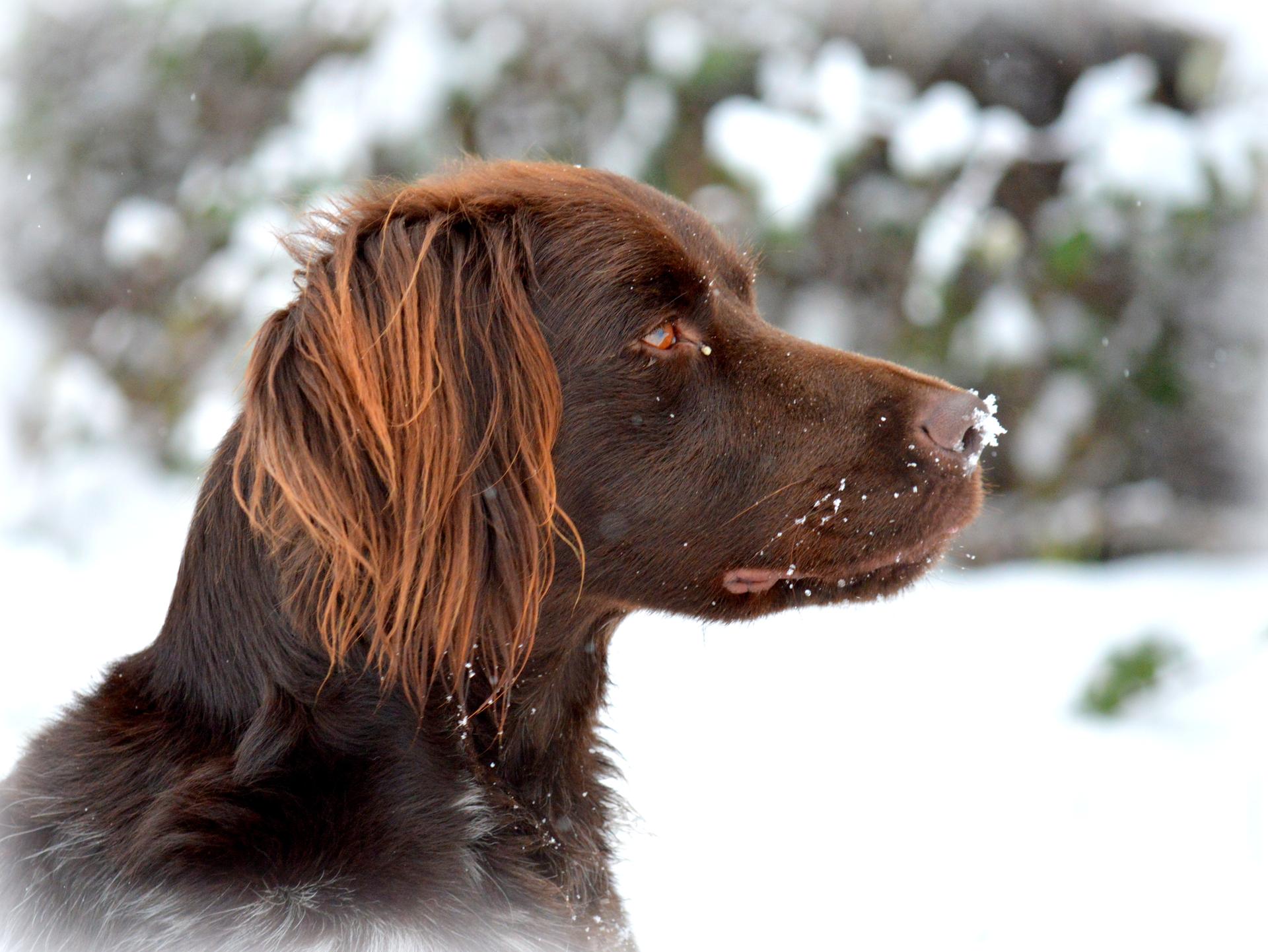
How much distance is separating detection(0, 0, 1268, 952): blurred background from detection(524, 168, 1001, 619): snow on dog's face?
2.18m

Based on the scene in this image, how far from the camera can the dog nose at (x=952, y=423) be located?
2.38 meters

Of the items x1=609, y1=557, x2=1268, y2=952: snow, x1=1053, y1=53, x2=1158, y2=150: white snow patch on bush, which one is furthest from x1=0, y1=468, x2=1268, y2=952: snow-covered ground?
x1=1053, y1=53, x2=1158, y2=150: white snow patch on bush

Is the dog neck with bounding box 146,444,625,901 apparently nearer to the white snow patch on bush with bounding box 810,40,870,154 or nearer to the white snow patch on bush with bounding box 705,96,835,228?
the white snow patch on bush with bounding box 705,96,835,228

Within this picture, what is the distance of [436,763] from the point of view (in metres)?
2.15

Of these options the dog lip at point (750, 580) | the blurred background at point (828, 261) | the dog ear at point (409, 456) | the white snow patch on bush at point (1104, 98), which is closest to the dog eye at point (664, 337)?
the dog ear at point (409, 456)

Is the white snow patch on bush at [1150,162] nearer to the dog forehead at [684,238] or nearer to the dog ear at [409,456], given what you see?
the dog forehead at [684,238]

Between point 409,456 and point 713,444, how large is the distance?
0.62 metres

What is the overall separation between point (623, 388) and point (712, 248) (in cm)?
50

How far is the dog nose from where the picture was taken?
7.82 ft

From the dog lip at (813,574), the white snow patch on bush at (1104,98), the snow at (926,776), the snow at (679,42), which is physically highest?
the snow at (679,42)

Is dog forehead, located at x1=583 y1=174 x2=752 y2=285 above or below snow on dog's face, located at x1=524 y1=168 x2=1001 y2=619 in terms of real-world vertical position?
above

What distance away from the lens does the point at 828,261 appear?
19.8ft

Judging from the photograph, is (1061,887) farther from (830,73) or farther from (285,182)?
(285,182)

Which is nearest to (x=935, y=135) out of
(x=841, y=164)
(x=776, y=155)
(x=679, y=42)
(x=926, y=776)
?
(x=841, y=164)
